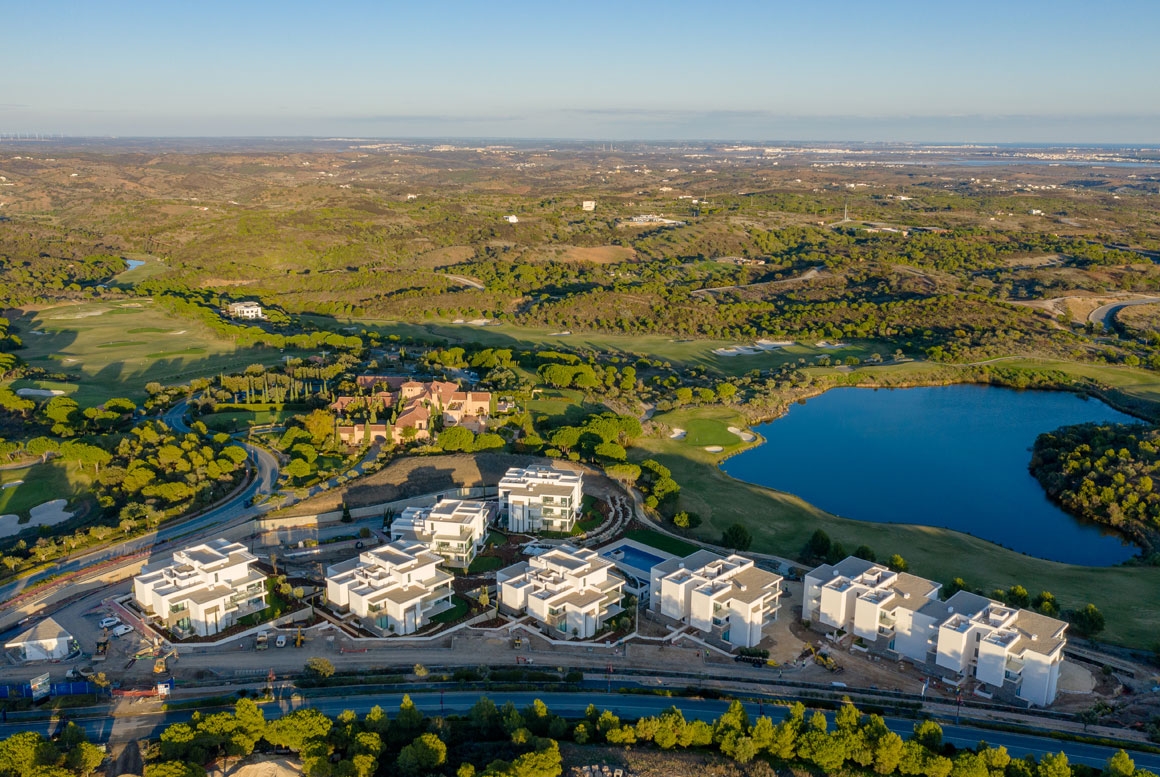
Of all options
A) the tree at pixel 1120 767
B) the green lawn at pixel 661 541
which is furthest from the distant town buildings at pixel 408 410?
the tree at pixel 1120 767

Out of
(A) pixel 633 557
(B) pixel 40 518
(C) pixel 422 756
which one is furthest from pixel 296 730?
(B) pixel 40 518

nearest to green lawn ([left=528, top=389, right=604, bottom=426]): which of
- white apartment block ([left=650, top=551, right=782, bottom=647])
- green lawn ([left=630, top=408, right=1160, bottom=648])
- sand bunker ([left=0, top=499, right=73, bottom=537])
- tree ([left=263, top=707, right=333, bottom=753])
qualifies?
green lawn ([left=630, top=408, right=1160, bottom=648])

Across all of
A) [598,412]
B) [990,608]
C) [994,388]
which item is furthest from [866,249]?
[990,608]

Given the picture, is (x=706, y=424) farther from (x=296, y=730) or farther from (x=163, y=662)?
(x=296, y=730)

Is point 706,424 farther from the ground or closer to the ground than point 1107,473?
closer to the ground

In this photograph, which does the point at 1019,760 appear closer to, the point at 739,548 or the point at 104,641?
the point at 739,548
